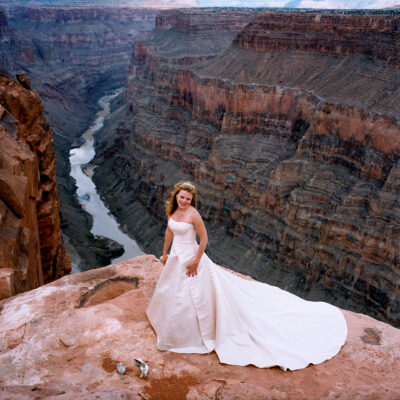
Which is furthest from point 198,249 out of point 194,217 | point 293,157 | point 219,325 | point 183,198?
point 293,157

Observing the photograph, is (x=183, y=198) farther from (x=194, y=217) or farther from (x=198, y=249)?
(x=198, y=249)

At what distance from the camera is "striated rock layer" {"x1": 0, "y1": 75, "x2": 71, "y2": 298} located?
1152 centimetres

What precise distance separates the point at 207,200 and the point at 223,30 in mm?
43602

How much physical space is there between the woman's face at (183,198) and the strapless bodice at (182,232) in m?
0.36

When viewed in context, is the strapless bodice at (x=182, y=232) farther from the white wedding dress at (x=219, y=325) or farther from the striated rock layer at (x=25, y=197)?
the striated rock layer at (x=25, y=197)

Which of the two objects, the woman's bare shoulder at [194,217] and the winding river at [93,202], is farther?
the winding river at [93,202]

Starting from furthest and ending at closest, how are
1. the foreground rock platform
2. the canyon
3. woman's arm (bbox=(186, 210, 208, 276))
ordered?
woman's arm (bbox=(186, 210, 208, 276)), the canyon, the foreground rock platform

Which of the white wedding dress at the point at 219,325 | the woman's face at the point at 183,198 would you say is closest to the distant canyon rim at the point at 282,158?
the white wedding dress at the point at 219,325

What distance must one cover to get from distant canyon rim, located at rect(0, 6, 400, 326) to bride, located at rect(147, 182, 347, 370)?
22.1m

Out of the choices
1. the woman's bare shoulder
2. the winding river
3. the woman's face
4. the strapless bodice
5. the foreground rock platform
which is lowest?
the winding river

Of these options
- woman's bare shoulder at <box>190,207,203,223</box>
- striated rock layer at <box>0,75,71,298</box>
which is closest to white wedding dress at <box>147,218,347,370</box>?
woman's bare shoulder at <box>190,207,203,223</box>

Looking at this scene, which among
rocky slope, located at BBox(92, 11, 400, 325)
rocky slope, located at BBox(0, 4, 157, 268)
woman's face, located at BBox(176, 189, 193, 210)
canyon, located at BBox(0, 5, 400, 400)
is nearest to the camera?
canyon, located at BBox(0, 5, 400, 400)

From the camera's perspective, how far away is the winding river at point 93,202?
1682 inches

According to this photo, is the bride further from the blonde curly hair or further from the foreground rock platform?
the foreground rock platform
